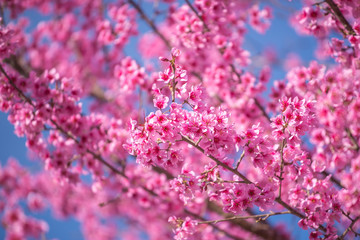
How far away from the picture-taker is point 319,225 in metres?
2.67

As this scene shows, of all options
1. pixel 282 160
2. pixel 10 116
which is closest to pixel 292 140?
pixel 282 160

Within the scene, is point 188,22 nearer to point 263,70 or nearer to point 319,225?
point 263,70

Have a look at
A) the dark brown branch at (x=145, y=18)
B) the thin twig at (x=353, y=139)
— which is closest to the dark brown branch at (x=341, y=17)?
the thin twig at (x=353, y=139)

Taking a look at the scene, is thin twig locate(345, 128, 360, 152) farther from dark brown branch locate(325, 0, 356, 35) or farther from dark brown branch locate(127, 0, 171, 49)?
dark brown branch locate(127, 0, 171, 49)

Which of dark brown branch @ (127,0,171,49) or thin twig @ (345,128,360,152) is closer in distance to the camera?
thin twig @ (345,128,360,152)

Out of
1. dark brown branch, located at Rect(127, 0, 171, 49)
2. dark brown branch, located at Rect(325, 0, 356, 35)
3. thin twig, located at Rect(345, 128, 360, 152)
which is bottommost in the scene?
thin twig, located at Rect(345, 128, 360, 152)

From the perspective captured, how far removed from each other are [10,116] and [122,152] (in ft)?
5.04

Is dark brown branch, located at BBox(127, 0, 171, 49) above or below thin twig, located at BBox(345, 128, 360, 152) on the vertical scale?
above

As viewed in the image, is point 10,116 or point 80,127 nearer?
point 10,116

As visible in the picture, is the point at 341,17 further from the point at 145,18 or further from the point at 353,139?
the point at 145,18

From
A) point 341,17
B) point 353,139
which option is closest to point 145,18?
point 341,17

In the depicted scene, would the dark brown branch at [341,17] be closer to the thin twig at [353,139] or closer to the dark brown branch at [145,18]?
the thin twig at [353,139]

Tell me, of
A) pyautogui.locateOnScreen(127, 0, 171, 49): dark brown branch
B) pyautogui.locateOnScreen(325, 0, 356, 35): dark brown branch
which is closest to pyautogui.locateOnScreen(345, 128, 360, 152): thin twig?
pyautogui.locateOnScreen(325, 0, 356, 35): dark brown branch

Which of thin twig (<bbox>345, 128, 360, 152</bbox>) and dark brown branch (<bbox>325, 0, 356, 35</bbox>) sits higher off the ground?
dark brown branch (<bbox>325, 0, 356, 35</bbox>)
